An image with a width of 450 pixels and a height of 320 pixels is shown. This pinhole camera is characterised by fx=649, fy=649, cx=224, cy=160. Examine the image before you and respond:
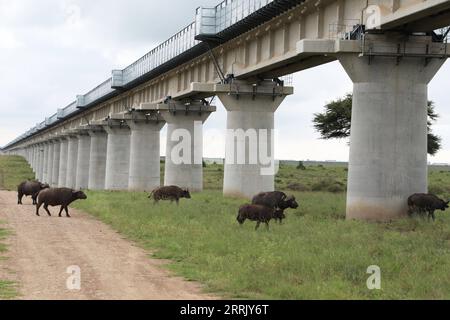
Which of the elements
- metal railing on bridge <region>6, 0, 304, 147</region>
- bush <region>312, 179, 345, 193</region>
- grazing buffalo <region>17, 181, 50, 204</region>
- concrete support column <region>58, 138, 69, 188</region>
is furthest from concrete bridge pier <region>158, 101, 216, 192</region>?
concrete support column <region>58, 138, 69, 188</region>

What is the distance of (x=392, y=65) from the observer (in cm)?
2297

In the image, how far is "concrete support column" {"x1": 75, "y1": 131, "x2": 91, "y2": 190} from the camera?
7781 centimetres

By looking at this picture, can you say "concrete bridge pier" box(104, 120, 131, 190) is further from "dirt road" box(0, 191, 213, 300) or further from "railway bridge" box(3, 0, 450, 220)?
"dirt road" box(0, 191, 213, 300)

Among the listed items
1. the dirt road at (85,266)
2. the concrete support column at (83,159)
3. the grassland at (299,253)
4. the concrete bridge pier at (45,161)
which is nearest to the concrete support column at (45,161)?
the concrete bridge pier at (45,161)

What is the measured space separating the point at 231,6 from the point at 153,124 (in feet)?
78.7

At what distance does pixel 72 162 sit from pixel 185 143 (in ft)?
148

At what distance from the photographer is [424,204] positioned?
73.2ft

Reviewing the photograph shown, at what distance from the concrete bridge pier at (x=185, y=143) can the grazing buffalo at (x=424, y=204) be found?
25.4 m

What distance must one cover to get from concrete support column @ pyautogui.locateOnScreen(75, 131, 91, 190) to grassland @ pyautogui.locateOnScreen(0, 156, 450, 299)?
54669mm

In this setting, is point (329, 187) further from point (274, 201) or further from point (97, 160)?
point (97, 160)

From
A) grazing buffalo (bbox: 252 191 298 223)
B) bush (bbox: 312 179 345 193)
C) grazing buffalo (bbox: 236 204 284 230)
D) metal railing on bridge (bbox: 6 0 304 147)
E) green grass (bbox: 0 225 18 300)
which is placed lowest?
green grass (bbox: 0 225 18 300)

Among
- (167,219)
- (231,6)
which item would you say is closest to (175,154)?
(231,6)

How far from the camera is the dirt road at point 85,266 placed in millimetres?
10750
